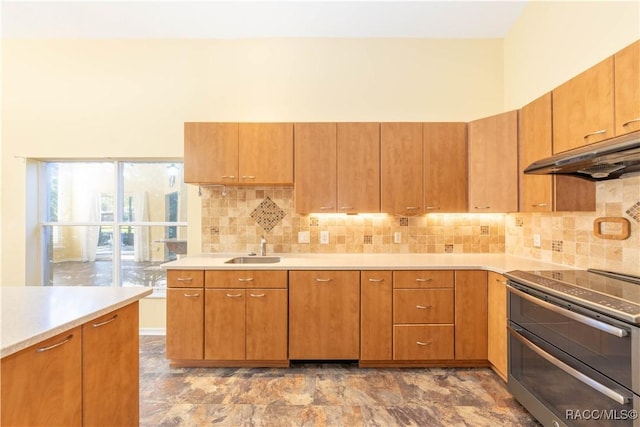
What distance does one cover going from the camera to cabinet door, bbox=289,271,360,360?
2387 millimetres

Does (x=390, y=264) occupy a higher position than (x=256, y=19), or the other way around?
(x=256, y=19)

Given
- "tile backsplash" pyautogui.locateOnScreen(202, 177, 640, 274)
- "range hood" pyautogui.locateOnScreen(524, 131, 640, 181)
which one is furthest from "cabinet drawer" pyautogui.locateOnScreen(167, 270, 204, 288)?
"range hood" pyautogui.locateOnScreen(524, 131, 640, 181)

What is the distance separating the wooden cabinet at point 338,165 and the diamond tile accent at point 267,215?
41 centimetres

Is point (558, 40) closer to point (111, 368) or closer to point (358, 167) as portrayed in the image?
point (358, 167)

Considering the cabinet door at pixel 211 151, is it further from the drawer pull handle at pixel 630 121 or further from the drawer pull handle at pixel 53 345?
the drawer pull handle at pixel 630 121

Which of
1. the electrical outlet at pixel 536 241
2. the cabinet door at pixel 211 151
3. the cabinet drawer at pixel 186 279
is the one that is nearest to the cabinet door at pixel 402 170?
the electrical outlet at pixel 536 241

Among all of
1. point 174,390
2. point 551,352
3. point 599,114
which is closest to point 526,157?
point 599,114

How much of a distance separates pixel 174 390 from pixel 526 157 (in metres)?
3.35

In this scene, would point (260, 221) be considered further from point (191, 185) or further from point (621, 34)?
point (621, 34)

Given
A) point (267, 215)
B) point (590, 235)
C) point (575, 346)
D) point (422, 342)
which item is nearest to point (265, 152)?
point (267, 215)

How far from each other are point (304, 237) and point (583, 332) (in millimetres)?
2223

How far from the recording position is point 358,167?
8.87ft

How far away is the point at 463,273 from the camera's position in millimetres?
2375

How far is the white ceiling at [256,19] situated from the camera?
8.63 feet
